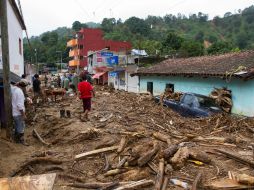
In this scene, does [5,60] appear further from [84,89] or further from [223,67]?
[223,67]

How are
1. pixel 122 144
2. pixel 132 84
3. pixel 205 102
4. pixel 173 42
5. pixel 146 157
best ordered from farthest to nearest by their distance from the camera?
pixel 173 42 → pixel 132 84 → pixel 205 102 → pixel 122 144 → pixel 146 157

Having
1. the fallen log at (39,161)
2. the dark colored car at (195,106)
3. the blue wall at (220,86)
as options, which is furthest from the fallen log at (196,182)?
the blue wall at (220,86)

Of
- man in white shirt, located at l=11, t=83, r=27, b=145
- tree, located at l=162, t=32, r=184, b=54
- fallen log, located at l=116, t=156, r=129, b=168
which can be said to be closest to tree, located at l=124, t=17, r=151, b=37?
tree, located at l=162, t=32, r=184, b=54

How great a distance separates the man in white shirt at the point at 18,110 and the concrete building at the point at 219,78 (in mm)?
11287

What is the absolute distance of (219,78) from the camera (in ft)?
63.7

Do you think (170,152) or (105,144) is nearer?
(170,152)

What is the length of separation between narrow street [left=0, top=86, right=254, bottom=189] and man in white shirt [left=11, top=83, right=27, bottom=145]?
1.31ft

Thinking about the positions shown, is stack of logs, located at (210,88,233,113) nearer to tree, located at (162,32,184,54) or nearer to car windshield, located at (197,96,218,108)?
car windshield, located at (197,96,218,108)

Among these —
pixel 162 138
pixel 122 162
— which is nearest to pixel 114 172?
pixel 122 162

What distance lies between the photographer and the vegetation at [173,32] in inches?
2340

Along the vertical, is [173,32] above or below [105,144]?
above

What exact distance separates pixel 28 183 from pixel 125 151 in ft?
8.64

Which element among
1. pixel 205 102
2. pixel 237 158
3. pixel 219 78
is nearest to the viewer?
pixel 237 158

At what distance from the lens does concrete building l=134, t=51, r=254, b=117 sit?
17375mm
